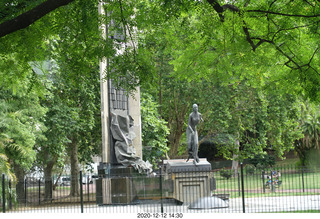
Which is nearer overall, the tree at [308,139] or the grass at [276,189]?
the grass at [276,189]

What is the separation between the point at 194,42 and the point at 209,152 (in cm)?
4272

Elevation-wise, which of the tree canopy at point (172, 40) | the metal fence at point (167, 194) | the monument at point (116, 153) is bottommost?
the metal fence at point (167, 194)

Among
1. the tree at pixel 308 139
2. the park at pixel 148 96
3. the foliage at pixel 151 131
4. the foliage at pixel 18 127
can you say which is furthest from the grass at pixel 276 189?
the tree at pixel 308 139

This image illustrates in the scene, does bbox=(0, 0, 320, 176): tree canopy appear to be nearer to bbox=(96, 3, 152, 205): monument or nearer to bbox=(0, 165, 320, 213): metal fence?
bbox=(0, 165, 320, 213): metal fence

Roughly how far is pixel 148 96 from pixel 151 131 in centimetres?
234

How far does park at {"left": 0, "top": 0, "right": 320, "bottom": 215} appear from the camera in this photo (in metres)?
8.98

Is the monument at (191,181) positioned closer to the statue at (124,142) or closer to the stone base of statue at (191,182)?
the stone base of statue at (191,182)

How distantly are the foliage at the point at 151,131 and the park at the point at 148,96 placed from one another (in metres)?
0.09

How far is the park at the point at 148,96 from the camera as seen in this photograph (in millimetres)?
8977

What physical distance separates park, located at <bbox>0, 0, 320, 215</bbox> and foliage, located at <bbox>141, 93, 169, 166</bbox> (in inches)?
3.5

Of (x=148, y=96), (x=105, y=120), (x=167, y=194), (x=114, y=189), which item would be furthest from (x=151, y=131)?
(x=167, y=194)

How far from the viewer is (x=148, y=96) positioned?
28.2m

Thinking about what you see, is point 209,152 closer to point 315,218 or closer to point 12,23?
point 315,218

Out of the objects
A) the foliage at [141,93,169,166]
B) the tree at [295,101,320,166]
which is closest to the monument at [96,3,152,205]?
the foliage at [141,93,169,166]
